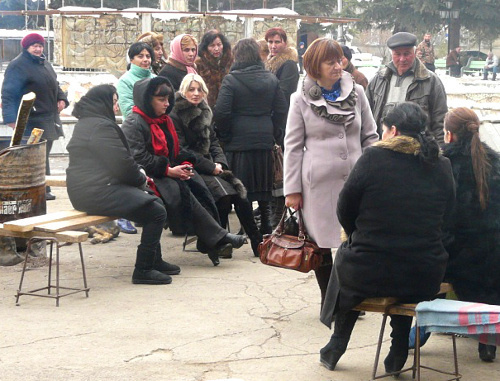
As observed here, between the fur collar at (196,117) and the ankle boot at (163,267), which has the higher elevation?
the fur collar at (196,117)

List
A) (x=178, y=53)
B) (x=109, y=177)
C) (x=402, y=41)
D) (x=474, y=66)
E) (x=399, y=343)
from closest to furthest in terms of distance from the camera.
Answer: (x=399, y=343) → (x=109, y=177) → (x=402, y=41) → (x=178, y=53) → (x=474, y=66)

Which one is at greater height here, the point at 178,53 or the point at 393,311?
the point at 178,53

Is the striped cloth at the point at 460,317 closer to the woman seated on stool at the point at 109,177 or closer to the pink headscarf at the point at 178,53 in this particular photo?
the woman seated on stool at the point at 109,177

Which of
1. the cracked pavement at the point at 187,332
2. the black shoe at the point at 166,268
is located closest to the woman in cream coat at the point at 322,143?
the cracked pavement at the point at 187,332

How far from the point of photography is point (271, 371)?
5348 mm

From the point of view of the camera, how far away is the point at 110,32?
77.0 ft

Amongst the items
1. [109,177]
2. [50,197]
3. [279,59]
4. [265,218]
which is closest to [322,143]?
[109,177]

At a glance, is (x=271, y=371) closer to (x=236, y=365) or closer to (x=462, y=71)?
(x=236, y=365)

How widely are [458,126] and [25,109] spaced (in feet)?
13.5

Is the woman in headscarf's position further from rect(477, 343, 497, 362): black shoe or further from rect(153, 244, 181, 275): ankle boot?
rect(477, 343, 497, 362): black shoe

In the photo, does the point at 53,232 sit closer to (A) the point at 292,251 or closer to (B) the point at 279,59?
(A) the point at 292,251

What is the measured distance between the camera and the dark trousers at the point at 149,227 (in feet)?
23.9

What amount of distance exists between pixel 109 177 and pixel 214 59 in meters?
2.33

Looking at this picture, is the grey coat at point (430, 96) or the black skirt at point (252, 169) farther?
the black skirt at point (252, 169)
